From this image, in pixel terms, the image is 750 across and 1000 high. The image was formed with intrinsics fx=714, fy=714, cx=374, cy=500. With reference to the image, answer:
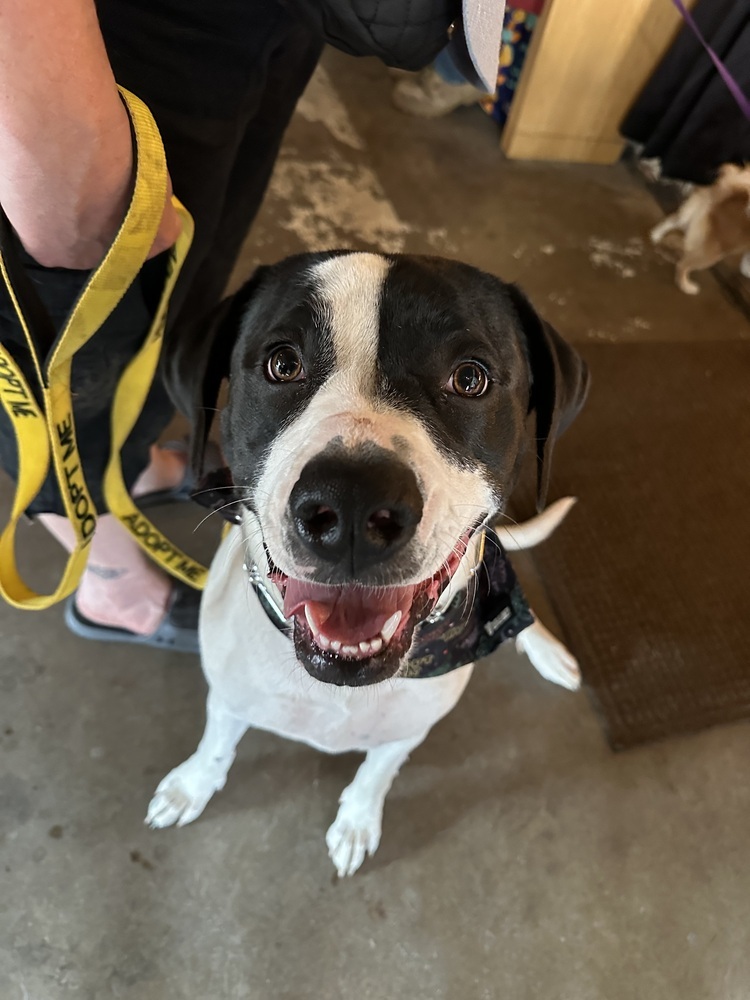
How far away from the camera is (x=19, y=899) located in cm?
171

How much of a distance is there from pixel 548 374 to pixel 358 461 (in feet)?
1.85

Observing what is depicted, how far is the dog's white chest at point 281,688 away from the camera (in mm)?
1378

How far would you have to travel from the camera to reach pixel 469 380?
120 cm

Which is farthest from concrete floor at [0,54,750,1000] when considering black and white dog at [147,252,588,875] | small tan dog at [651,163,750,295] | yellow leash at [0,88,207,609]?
small tan dog at [651,163,750,295]

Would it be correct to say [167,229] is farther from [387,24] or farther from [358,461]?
[358,461]

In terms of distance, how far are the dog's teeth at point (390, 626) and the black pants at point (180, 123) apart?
66 cm

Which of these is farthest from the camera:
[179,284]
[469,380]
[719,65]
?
[719,65]

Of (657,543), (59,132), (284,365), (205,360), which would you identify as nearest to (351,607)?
(284,365)

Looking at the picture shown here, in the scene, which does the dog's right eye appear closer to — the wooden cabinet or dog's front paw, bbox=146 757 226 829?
dog's front paw, bbox=146 757 226 829

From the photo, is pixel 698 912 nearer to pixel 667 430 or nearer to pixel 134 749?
pixel 134 749

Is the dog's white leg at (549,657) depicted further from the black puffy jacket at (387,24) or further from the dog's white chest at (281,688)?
the black puffy jacket at (387,24)

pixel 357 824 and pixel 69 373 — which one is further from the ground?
pixel 69 373

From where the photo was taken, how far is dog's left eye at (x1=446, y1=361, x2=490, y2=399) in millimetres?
1184

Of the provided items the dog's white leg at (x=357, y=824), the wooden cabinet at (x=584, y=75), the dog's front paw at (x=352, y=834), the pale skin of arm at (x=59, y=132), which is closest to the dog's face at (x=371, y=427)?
the pale skin of arm at (x=59, y=132)
